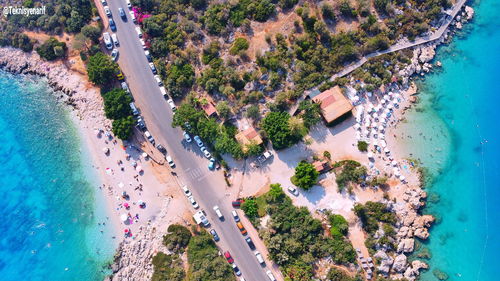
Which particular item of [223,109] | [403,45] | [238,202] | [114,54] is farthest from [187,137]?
[403,45]

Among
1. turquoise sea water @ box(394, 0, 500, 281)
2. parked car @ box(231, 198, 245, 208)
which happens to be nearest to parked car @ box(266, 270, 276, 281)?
parked car @ box(231, 198, 245, 208)

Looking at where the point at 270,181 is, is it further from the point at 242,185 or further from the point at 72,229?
the point at 72,229

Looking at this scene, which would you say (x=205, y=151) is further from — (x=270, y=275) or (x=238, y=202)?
(x=270, y=275)

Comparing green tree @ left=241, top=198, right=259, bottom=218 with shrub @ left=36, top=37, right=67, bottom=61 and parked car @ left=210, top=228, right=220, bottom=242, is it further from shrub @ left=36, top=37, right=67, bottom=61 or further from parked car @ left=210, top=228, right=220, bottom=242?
shrub @ left=36, top=37, right=67, bottom=61

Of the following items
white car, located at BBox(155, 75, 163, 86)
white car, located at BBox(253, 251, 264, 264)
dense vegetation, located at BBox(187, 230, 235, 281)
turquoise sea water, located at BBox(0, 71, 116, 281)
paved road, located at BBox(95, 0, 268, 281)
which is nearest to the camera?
dense vegetation, located at BBox(187, 230, 235, 281)

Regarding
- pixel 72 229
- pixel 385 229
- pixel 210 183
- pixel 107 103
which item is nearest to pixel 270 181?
pixel 210 183

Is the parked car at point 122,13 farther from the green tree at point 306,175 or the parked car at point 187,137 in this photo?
the green tree at point 306,175

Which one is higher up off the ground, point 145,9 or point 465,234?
point 145,9
